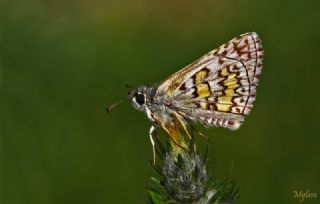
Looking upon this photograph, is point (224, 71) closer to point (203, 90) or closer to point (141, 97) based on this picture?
point (203, 90)

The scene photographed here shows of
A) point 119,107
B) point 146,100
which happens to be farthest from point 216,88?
point 119,107

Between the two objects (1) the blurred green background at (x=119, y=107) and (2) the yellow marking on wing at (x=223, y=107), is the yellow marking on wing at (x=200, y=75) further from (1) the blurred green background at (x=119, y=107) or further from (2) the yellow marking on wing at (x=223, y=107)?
(1) the blurred green background at (x=119, y=107)

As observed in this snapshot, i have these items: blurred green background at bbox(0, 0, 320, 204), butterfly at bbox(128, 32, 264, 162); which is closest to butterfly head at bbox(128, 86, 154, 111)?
butterfly at bbox(128, 32, 264, 162)

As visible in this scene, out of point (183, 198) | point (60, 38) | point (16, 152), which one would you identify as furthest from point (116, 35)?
point (183, 198)

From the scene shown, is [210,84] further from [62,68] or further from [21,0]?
[21,0]

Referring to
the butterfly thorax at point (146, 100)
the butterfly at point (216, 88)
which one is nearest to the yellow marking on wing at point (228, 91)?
the butterfly at point (216, 88)

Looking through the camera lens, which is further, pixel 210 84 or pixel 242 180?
pixel 242 180
